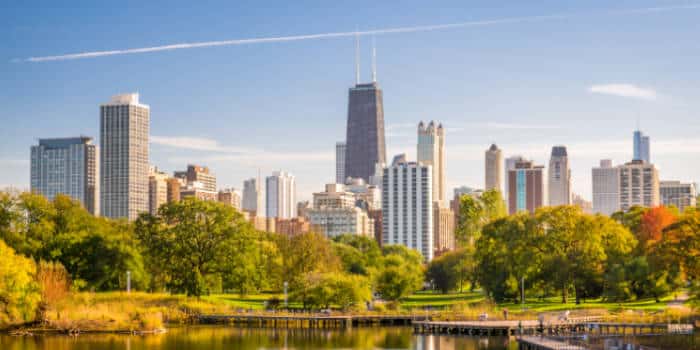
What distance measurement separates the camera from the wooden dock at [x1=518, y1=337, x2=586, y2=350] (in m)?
60.8

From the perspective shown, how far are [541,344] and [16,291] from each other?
38.2 metres

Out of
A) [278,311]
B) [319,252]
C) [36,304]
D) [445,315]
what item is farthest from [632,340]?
[319,252]

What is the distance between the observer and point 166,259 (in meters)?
99.0

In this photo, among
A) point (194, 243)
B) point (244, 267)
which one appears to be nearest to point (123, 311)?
point (194, 243)

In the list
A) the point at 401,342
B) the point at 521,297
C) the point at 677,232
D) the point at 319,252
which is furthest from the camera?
the point at 319,252

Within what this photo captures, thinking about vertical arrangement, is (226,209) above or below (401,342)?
above

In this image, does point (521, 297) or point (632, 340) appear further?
point (521, 297)

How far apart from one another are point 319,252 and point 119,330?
40869 millimetres

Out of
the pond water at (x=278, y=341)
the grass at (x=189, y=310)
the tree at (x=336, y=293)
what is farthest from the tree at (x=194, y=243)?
the pond water at (x=278, y=341)

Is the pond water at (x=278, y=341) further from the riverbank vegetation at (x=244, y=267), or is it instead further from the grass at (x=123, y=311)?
the riverbank vegetation at (x=244, y=267)

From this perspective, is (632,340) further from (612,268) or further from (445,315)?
(612,268)

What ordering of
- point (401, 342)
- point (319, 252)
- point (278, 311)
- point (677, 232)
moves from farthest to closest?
1. point (319, 252)
2. point (278, 311)
3. point (677, 232)
4. point (401, 342)

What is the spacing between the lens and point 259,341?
71.7 m

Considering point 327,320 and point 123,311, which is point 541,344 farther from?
point 123,311
